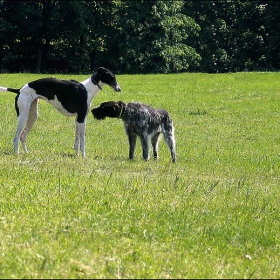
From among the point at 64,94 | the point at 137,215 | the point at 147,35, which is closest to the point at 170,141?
the point at 64,94

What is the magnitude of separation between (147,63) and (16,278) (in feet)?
140

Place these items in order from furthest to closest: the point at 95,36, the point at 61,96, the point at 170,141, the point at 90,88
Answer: the point at 95,36 → the point at 170,141 → the point at 90,88 → the point at 61,96

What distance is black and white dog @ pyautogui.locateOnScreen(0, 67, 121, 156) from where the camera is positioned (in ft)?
40.3

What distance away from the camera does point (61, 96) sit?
1248cm

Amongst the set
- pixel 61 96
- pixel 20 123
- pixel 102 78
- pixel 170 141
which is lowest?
pixel 170 141

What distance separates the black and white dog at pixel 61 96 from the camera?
12289 millimetres

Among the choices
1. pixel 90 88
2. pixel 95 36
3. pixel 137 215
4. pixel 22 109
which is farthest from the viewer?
pixel 95 36

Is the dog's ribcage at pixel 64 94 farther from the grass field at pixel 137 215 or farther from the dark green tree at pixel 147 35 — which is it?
the dark green tree at pixel 147 35

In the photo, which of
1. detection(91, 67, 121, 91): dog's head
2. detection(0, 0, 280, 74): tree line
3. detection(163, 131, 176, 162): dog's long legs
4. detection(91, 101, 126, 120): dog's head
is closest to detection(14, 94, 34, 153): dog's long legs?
detection(91, 67, 121, 91): dog's head

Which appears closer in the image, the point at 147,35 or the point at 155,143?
the point at 155,143

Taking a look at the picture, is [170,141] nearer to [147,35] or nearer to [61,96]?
[61,96]

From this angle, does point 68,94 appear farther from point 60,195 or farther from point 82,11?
point 82,11

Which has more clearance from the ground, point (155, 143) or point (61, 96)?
point (61, 96)

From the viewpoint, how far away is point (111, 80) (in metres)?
12.8
